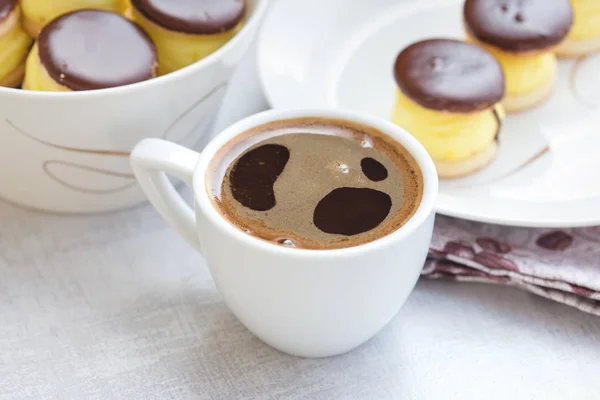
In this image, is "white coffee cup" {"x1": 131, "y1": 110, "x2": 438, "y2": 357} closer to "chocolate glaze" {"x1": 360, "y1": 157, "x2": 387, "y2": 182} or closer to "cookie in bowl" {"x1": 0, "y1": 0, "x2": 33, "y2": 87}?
"chocolate glaze" {"x1": 360, "y1": 157, "x2": 387, "y2": 182}

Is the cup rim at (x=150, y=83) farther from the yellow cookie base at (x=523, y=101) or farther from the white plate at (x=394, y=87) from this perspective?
the yellow cookie base at (x=523, y=101)

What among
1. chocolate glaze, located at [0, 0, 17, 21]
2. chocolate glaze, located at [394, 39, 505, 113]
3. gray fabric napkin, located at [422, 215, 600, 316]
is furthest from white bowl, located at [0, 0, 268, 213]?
gray fabric napkin, located at [422, 215, 600, 316]

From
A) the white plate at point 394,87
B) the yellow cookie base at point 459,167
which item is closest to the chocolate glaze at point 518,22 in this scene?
the white plate at point 394,87

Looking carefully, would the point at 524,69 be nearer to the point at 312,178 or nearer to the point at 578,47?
the point at 578,47

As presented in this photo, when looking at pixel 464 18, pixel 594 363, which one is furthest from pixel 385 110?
pixel 594 363

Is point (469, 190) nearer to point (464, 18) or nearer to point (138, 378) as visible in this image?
point (464, 18)

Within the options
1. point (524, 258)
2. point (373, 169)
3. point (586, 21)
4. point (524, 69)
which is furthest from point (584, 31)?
point (373, 169)
